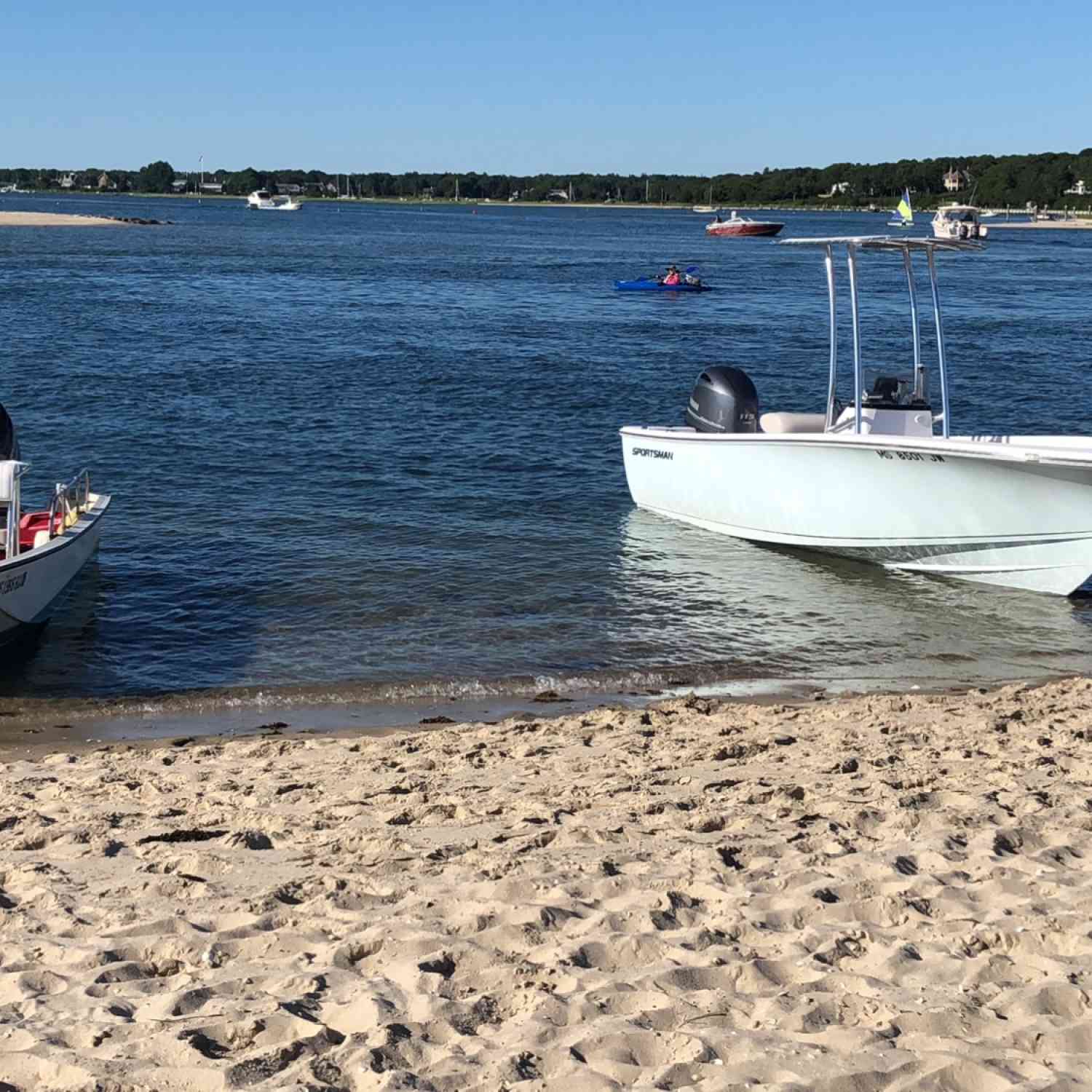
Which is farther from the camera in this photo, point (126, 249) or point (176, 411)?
point (126, 249)

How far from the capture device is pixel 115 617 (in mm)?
13930

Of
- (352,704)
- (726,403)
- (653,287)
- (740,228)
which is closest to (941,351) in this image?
(726,403)

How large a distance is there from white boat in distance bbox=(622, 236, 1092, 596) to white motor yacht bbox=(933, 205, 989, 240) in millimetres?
96945

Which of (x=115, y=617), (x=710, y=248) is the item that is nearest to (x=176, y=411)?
(x=115, y=617)

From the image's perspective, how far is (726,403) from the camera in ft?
55.2

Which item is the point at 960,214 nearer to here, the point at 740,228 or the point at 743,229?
the point at 743,229

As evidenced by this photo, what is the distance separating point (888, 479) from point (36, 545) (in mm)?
8458

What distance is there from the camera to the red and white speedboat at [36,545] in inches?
480

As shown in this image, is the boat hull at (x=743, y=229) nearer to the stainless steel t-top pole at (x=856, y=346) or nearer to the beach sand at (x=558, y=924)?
the stainless steel t-top pole at (x=856, y=346)

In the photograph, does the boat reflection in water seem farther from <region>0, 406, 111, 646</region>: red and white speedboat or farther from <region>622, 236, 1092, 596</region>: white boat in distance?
<region>0, 406, 111, 646</region>: red and white speedboat

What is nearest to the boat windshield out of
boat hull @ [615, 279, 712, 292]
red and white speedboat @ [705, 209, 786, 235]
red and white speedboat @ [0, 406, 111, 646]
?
red and white speedboat @ [705, 209, 786, 235]

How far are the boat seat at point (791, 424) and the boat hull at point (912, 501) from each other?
2.96 ft

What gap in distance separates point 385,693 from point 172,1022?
691 cm

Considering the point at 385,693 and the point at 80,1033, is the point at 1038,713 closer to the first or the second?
the point at 385,693
